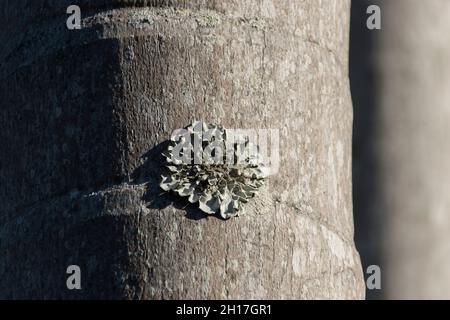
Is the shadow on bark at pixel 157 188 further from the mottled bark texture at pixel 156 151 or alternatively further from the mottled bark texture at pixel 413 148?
the mottled bark texture at pixel 413 148

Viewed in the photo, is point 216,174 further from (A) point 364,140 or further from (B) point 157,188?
(A) point 364,140

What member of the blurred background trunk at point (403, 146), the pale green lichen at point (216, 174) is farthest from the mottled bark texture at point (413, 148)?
the pale green lichen at point (216, 174)

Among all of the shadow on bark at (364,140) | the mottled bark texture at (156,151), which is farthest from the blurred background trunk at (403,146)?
the mottled bark texture at (156,151)

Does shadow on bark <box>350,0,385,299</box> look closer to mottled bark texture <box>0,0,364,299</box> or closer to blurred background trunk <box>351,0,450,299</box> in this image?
blurred background trunk <box>351,0,450,299</box>

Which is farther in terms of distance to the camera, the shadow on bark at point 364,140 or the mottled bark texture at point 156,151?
the shadow on bark at point 364,140

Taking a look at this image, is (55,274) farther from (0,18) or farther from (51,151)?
(0,18)
